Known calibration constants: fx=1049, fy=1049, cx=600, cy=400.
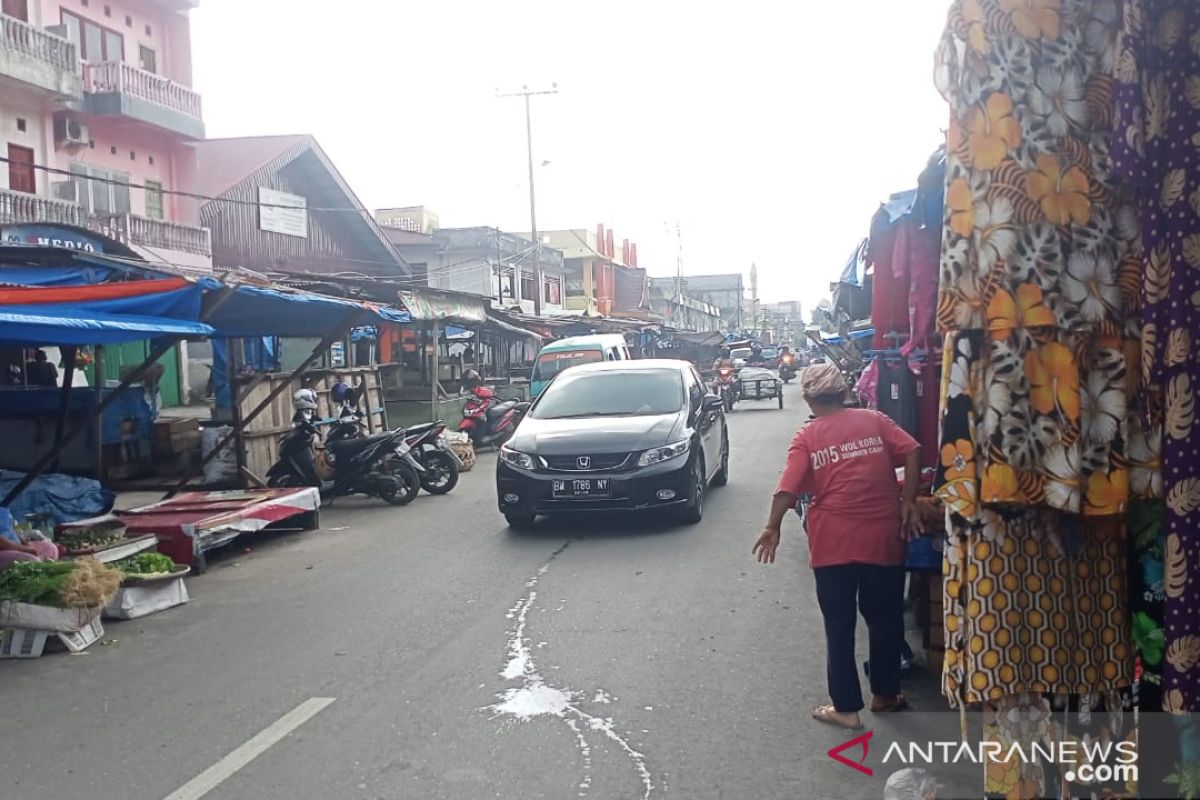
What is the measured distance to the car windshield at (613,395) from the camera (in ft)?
35.5

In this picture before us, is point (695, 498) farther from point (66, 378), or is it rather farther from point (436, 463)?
point (66, 378)

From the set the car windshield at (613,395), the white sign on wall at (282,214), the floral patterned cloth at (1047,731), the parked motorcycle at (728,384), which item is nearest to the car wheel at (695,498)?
the car windshield at (613,395)

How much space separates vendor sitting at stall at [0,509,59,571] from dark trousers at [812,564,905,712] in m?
5.43

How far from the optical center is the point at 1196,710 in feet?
9.61

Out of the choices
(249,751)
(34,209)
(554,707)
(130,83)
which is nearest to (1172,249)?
(554,707)

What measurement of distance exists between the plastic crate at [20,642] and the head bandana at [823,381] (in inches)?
198

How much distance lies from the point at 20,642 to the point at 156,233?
1877cm

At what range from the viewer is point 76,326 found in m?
7.28

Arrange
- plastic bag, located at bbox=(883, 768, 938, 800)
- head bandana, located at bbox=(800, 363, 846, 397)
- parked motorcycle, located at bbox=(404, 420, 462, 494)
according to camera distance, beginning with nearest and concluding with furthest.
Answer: plastic bag, located at bbox=(883, 768, 938, 800)
head bandana, located at bbox=(800, 363, 846, 397)
parked motorcycle, located at bbox=(404, 420, 462, 494)

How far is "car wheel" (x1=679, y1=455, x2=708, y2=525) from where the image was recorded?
10016 millimetres

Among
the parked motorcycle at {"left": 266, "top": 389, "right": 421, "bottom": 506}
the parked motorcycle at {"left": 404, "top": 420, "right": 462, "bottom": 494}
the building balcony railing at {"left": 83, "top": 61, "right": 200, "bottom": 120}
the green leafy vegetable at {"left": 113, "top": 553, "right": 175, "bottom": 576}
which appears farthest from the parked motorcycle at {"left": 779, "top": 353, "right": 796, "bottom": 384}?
the green leafy vegetable at {"left": 113, "top": 553, "right": 175, "bottom": 576}

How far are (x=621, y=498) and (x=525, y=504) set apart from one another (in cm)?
92

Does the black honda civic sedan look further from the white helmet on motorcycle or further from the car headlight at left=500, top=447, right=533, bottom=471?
the white helmet on motorcycle

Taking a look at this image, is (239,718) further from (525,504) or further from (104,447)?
(104,447)
